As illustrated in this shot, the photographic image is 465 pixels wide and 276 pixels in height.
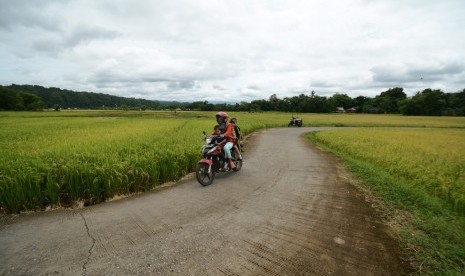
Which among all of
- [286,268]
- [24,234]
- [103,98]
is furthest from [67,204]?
[103,98]

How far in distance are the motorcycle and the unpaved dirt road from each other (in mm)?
638

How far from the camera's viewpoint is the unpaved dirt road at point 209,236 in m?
3.48

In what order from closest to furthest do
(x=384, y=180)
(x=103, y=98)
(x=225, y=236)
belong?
(x=225, y=236) → (x=384, y=180) → (x=103, y=98)

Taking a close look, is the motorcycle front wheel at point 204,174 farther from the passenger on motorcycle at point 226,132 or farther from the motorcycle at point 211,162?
the passenger on motorcycle at point 226,132

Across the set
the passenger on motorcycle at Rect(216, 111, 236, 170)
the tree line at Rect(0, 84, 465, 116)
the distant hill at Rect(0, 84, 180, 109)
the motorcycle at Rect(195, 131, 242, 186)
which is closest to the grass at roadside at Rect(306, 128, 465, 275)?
the passenger on motorcycle at Rect(216, 111, 236, 170)

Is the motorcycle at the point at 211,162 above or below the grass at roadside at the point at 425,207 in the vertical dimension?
above

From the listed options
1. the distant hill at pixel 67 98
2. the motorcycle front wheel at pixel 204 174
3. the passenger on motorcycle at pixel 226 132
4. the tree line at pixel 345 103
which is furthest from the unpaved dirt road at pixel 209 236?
the distant hill at pixel 67 98

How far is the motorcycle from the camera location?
7.39 m

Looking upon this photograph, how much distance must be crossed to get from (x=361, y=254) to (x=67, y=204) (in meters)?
6.27

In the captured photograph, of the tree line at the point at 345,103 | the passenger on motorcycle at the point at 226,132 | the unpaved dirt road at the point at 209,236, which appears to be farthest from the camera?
the tree line at the point at 345,103

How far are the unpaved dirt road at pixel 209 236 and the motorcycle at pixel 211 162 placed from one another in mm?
638

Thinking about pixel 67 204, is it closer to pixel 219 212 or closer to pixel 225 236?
pixel 219 212

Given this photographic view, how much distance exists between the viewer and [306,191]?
6758 millimetres

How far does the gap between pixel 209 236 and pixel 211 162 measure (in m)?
3.27
